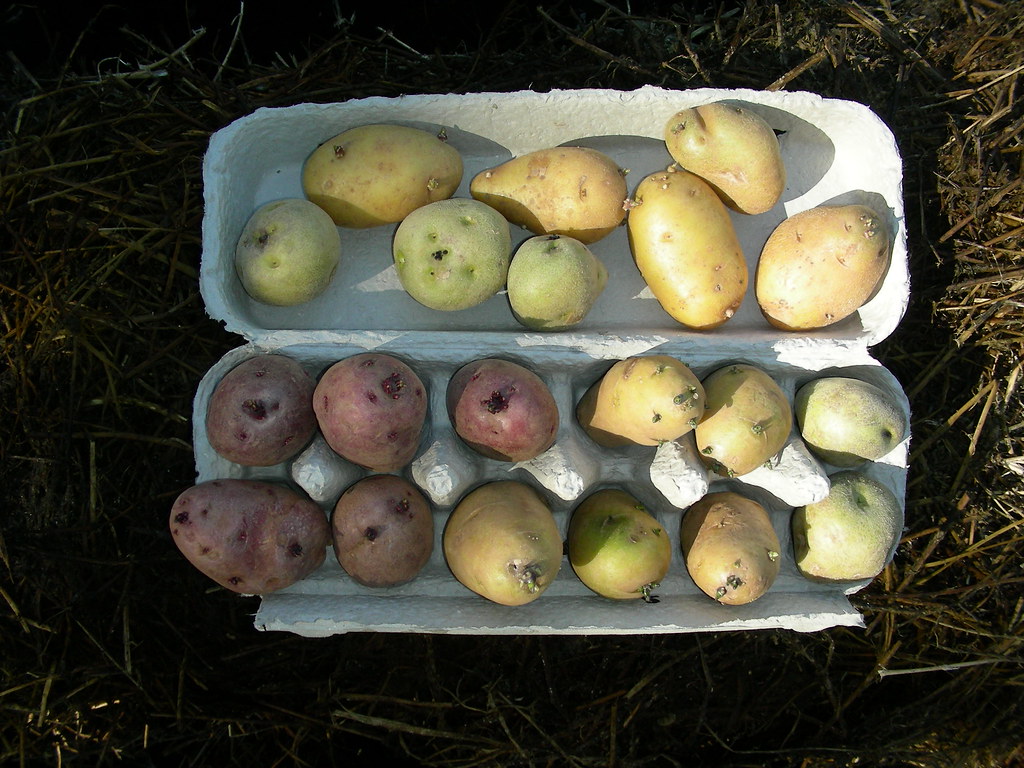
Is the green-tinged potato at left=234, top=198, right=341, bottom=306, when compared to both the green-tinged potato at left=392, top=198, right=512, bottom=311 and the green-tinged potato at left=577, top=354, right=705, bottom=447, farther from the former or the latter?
the green-tinged potato at left=577, top=354, right=705, bottom=447

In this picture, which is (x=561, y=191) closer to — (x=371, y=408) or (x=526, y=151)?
(x=526, y=151)

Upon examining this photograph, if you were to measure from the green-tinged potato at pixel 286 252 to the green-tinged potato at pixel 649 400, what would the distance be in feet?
3.13

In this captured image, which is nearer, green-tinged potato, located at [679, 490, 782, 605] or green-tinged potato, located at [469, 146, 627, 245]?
green-tinged potato, located at [679, 490, 782, 605]

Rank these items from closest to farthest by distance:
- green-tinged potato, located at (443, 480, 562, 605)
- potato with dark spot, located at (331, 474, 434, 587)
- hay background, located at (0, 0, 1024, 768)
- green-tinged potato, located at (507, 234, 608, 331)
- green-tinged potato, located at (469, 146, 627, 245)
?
green-tinged potato, located at (443, 480, 562, 605) → potato with dark spot, located at (331, 474, 434, 587) → green-tinged potato, located at (507, 234, 608, 331) → green-tinged potato, located at (469, 146, 627, 245) → hay background, located at (0, 0, 1024, 768)

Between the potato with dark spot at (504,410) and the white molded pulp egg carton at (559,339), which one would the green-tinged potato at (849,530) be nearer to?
the white molded pulp egg carton at (559,339)

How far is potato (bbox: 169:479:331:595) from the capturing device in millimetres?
2027

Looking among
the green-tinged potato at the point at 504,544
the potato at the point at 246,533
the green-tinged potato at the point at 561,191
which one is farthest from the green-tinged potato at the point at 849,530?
the potato at the point at 246,533

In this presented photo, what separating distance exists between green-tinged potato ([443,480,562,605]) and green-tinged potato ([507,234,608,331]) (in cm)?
54

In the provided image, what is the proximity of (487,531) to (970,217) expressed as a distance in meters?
2.15

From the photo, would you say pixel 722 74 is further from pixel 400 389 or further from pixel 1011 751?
pixel 1011 751

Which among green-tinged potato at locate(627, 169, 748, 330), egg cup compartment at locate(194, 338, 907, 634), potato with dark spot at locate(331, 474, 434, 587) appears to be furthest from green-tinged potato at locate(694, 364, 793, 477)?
potato with dark spot at locate(331, 474, 434, 587)

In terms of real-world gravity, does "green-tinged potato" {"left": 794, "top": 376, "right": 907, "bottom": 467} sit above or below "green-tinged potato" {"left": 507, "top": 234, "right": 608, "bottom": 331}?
below

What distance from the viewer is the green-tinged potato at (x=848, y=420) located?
7.50ft

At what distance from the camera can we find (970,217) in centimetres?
276
